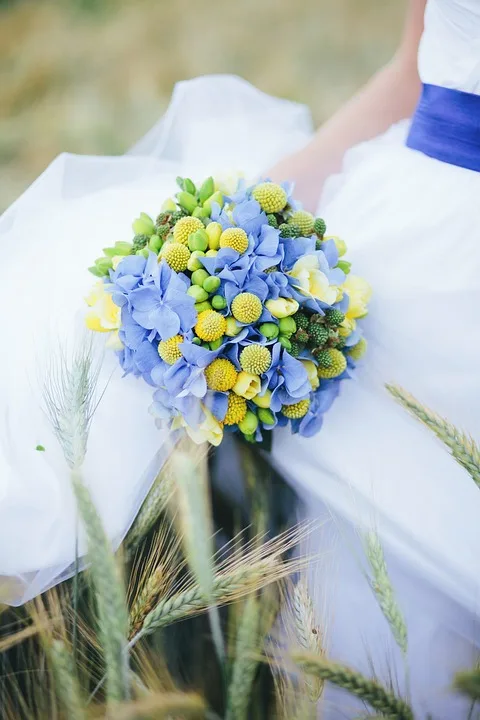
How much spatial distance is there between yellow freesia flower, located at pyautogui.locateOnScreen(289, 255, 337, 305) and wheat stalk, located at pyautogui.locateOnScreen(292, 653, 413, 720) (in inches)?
18.6

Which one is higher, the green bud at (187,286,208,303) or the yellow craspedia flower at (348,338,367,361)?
the green bud at (187,286,208,303)

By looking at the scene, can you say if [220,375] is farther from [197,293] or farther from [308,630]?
[308,630]

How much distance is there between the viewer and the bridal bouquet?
79cm

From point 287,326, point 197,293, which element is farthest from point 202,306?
point 287,326

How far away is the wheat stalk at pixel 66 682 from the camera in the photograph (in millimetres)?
615

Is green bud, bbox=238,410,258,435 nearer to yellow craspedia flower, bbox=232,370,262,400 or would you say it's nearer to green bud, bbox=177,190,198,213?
yellow craspedia flower, bbox=232,370,262,400

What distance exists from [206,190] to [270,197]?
0.12 meters

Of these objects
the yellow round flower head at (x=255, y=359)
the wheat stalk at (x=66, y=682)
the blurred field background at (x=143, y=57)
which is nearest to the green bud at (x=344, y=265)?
the yellow round flower head at (x=255, y=359)

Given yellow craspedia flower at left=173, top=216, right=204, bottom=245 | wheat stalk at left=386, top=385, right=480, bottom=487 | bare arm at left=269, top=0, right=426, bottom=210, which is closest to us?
wheat stalk at left=386, top=385, right=480, bottom=487

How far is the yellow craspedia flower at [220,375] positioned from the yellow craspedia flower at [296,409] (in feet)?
0.36

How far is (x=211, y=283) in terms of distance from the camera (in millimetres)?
799

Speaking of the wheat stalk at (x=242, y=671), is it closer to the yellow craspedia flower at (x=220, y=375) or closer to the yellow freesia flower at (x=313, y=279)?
the yellow craspedia flower at (x=220, y=375)

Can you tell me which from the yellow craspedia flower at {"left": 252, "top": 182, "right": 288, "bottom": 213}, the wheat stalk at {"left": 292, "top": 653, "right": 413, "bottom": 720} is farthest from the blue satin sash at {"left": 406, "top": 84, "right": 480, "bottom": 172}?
the wheat stalk at {"left": 292, "top": 653, "right": 413, "bottom": 720}

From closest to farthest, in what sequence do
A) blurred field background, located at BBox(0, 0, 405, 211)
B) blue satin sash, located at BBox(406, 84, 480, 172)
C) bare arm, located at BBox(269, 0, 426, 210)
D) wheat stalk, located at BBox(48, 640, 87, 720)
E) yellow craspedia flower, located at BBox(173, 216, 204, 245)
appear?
wheat stalk, located at BBox(48, 640, 87, 720)
yellow craspedia flower, located at BBox(173, 216, 204, 245)
blue satin sash, located at BBox(406, 84, 480, 172)
bare arm, located at BBox(269, 0, 426, 210)
blurred field background, located at BBox(0, 0, 405, 211)
